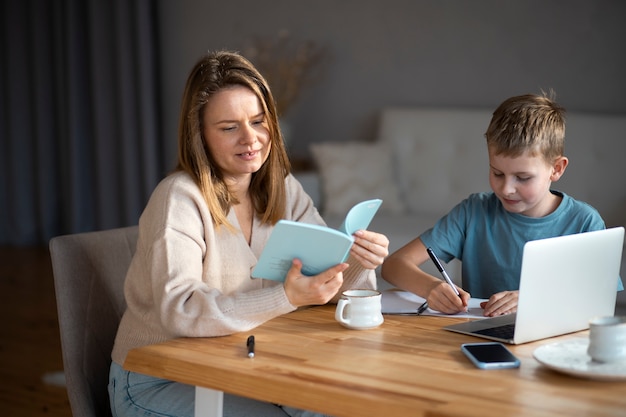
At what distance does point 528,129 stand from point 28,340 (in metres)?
2.86

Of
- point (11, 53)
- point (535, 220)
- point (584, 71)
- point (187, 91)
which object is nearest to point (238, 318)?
point (187, 91)

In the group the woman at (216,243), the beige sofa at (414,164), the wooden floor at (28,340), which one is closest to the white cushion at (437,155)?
the beige sofa at (414,164)

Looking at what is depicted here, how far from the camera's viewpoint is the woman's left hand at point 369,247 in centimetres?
172

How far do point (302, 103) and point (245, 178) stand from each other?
3328mm

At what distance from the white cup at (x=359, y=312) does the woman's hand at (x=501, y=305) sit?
0.76 ft

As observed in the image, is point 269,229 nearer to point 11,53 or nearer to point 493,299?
point 493,299

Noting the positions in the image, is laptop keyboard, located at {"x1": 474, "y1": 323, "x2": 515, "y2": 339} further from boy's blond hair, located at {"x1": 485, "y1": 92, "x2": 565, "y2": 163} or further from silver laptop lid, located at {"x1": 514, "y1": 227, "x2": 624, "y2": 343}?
boy's blond hair, located at {"x1": 485, "y1": 92, "x2": 565, "y2": 163}

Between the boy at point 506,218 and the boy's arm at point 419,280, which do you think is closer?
the boy's arm at point 419,280

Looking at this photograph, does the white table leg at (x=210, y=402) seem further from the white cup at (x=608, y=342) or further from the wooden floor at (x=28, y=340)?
the wooden floor at (x=28, y=340)

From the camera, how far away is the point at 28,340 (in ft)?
13.2

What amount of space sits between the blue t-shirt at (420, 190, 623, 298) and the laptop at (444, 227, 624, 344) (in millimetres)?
379

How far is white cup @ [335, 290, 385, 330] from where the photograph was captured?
1.63 meters

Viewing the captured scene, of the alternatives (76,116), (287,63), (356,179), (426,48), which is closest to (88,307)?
(356,179)

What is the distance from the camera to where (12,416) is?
3.07 m
